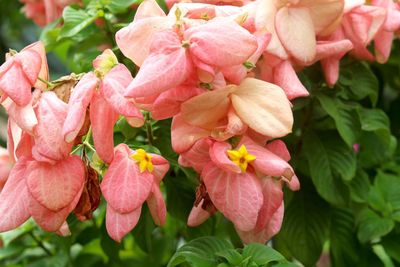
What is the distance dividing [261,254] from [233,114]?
116 millimetres

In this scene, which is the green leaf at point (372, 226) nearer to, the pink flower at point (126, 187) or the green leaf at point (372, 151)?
the green leaf at point (372, 151)

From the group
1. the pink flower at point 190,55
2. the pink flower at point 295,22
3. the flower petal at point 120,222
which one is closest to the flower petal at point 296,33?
the pink flower at point 295,22

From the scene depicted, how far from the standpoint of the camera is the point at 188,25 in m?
0.59

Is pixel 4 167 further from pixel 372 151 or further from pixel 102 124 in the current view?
pixel 372 151

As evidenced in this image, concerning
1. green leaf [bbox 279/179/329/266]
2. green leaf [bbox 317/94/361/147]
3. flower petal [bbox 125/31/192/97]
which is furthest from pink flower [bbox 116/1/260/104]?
green leaf [bbox 279/179/329/266]

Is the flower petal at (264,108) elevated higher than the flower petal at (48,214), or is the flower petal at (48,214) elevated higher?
the flower petal at (264,108)

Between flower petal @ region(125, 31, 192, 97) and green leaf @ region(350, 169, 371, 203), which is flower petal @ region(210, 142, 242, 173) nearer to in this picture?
flower petal @ region(125, 31, 192, 97)

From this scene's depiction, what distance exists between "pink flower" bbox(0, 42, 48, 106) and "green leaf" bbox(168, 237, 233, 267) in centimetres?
17

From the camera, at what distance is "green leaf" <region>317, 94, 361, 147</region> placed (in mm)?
767

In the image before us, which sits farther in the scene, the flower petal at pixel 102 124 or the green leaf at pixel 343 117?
the green leaf at pixel 343 117

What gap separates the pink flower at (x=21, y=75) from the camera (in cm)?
57

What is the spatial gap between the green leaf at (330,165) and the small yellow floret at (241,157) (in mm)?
251

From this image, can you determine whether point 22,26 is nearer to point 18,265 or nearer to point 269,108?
point 18,265

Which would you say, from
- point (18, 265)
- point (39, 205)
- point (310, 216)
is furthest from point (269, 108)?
point (18, 265)
